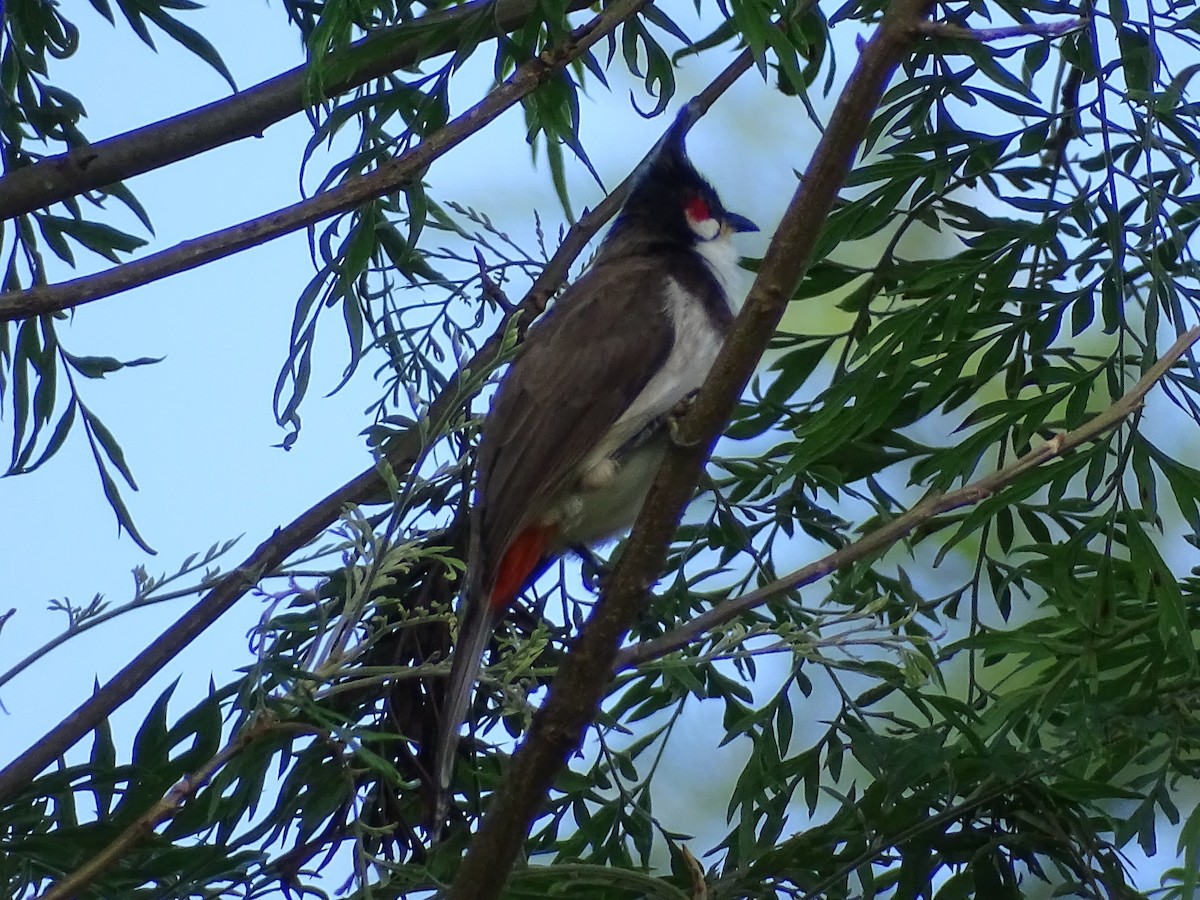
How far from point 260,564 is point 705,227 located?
45.3 inches

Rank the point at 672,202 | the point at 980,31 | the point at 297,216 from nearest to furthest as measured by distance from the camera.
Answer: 1. the point at 980,31
2. the point at 297,216
3. the point at 672,202

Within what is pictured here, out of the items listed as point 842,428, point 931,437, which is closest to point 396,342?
point 842,428

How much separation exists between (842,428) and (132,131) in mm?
755

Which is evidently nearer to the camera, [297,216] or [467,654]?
[297,216]

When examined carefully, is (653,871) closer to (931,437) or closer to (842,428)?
(842,428)

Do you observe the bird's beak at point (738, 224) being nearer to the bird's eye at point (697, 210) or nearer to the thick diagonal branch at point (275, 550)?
the bird's eye at point (697, 210)

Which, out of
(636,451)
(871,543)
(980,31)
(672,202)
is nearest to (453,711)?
A: (871,543)

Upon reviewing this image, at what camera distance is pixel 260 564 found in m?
1.32

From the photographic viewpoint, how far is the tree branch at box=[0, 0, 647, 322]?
1.22m

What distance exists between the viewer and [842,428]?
148 centimetres

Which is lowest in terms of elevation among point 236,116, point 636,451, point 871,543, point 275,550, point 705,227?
point 871,543

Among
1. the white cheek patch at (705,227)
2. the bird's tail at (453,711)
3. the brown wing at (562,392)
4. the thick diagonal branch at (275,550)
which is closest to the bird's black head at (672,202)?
the white cheek patch at (705,227)

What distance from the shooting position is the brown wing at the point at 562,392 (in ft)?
5.55

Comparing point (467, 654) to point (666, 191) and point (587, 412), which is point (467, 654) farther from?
point (666, 191)
